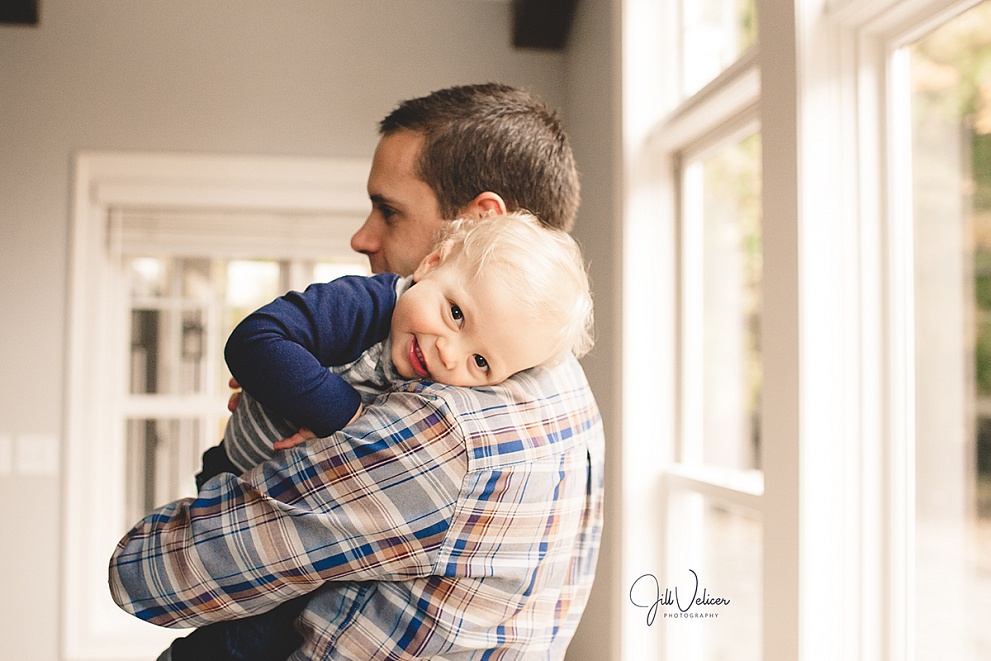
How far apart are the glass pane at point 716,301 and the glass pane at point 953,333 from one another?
984mm

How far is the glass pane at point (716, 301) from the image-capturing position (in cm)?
249

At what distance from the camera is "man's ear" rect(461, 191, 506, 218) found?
4.09 ft

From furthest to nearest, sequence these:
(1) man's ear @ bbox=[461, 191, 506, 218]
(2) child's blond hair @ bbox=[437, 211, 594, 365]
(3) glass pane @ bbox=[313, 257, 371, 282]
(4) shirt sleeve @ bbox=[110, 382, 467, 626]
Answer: (3) glass pane @ bbox=[313, 257, 371, 282]
(1) man's ear @ bbox=[461, 191, 506, 218]
(2) child's blond hair @ bbox=[437, 211, 594, 365]
(4) shirt sleeve @ bbox=[110, 382, 467, 626]

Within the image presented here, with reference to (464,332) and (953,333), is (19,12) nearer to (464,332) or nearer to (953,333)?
(464,332)

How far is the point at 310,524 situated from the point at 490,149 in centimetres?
59

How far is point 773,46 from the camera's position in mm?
1601

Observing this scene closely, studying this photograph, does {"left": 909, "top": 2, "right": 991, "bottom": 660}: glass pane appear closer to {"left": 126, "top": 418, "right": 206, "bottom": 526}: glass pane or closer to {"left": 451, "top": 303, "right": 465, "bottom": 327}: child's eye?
{"left": 451, "top": 303, "right": 465, "bottom": 327}: child's eye

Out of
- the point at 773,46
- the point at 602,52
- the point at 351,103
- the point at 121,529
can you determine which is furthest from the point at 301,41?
the point at 773,46

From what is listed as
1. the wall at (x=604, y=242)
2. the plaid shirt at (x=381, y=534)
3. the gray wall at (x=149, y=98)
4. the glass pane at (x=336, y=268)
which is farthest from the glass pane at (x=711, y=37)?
the glass pane at (x=336, y=268)

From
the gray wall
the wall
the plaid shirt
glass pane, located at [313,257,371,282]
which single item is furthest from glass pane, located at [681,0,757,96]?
glass pane, located at [313,257,371,282]

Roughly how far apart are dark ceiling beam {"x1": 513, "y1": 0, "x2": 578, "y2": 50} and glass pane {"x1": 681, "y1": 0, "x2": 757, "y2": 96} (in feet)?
3.07

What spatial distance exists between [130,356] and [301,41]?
1.42 meters

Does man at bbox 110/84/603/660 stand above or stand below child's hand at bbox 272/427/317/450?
below

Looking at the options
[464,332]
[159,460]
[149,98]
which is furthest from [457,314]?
[159,460]
